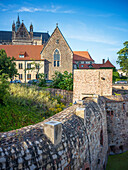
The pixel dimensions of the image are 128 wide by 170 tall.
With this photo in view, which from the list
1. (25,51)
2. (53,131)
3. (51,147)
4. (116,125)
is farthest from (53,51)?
(51,147)

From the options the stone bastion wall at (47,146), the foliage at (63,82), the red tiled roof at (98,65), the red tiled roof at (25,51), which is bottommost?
the stone bastion wall at (47,146)

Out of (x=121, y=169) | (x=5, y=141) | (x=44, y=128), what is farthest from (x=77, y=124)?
(x=121, y=169)

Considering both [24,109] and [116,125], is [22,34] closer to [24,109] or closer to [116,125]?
[24,109]

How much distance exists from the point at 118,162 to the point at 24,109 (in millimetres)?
8583

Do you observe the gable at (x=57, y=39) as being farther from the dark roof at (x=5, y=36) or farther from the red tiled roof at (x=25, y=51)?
the dark roof at (x=5, y=36)

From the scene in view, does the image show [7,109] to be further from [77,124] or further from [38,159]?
[38,159]

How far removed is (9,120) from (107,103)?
7.71 meters

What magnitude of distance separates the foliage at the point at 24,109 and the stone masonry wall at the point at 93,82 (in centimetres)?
309

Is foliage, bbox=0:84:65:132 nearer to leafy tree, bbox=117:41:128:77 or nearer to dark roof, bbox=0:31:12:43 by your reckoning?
leafy tree, bbox=117:41:128:77

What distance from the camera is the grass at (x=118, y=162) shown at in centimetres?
1192

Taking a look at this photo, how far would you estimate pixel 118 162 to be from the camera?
12.8 meters

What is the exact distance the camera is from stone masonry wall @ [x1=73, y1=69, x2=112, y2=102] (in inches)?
682

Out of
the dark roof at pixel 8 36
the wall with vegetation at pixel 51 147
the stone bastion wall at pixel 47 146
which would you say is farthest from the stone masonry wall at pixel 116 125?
the dark roof at pixel 8 36

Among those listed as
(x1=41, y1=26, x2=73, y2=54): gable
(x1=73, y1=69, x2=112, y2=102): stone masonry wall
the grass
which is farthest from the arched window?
the grass
